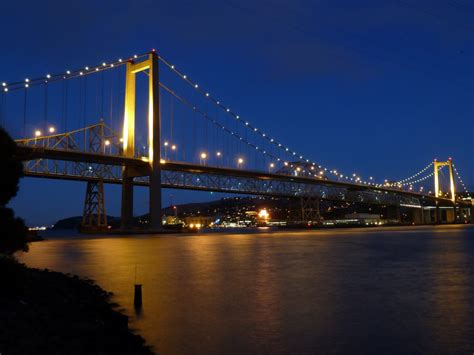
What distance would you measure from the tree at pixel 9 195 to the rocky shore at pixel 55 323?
29 cm

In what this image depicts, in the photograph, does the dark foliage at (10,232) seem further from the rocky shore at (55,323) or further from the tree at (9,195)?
the rocky shore at (55,323)

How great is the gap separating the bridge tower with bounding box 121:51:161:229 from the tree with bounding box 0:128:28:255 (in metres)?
39.2

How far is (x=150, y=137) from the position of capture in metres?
49.2

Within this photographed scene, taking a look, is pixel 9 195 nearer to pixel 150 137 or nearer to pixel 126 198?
pixel 150 137

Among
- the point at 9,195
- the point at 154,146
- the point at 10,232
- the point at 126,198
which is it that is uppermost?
the point at 154,146

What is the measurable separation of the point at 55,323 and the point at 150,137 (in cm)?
4230

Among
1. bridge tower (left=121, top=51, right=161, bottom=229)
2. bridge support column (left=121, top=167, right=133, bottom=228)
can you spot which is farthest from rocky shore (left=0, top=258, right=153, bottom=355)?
bridge support column (left=121, top=167, right=133, bottom=228)

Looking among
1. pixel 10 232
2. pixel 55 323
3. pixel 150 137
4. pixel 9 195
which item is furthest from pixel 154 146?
pixel 55 323

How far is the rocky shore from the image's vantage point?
20.2ft

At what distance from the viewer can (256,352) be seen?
7.20 meters

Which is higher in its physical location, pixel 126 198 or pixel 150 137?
pixel 150 137

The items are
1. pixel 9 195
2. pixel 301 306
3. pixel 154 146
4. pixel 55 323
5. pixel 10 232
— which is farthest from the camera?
pixel 154 146

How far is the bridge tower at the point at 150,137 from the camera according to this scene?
158ft

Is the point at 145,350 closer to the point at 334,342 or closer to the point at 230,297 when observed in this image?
the point at 334,342
